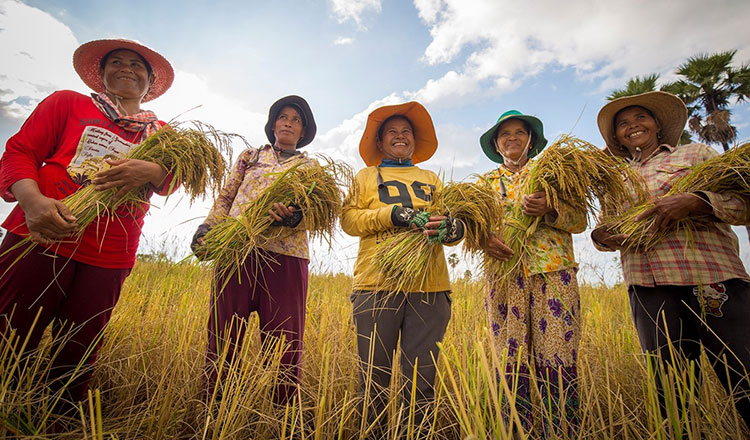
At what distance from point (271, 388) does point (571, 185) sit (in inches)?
78.1

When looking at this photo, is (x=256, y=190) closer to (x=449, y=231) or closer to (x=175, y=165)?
(x=175, y=165)

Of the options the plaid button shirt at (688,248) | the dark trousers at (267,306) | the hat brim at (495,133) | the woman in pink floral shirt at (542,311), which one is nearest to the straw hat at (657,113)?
the plaid button shirt at (688,248)

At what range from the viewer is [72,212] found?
1613mm

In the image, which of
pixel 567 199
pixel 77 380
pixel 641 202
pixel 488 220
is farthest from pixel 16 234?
pixel 641 202

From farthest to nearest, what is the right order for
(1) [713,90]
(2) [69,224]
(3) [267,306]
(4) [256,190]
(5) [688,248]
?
(1) [713,90] → (4) [256,190] → (3) [267,306] → (5) [688,248] → (2) [69,224]

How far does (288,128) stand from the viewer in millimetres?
2447

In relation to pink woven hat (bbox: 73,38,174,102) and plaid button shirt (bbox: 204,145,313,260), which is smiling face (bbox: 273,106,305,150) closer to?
plaid button shirt (bbox: 204,145,313,260)

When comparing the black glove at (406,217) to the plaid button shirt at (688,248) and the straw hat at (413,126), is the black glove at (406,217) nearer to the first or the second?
the straw hat at (413,126)

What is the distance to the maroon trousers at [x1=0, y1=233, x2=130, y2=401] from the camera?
1.56 m

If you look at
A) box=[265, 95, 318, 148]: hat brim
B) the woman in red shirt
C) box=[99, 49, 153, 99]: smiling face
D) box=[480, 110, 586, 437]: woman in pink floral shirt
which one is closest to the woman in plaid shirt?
box=[480, 110, 586, 437]: woman in pink floral shirt

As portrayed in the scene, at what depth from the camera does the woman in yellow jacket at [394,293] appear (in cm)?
178

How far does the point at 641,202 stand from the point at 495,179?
835mm

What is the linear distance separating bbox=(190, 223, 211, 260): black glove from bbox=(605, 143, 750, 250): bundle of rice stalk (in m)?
2.42

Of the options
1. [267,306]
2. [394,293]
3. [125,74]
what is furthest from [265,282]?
[125,74]
